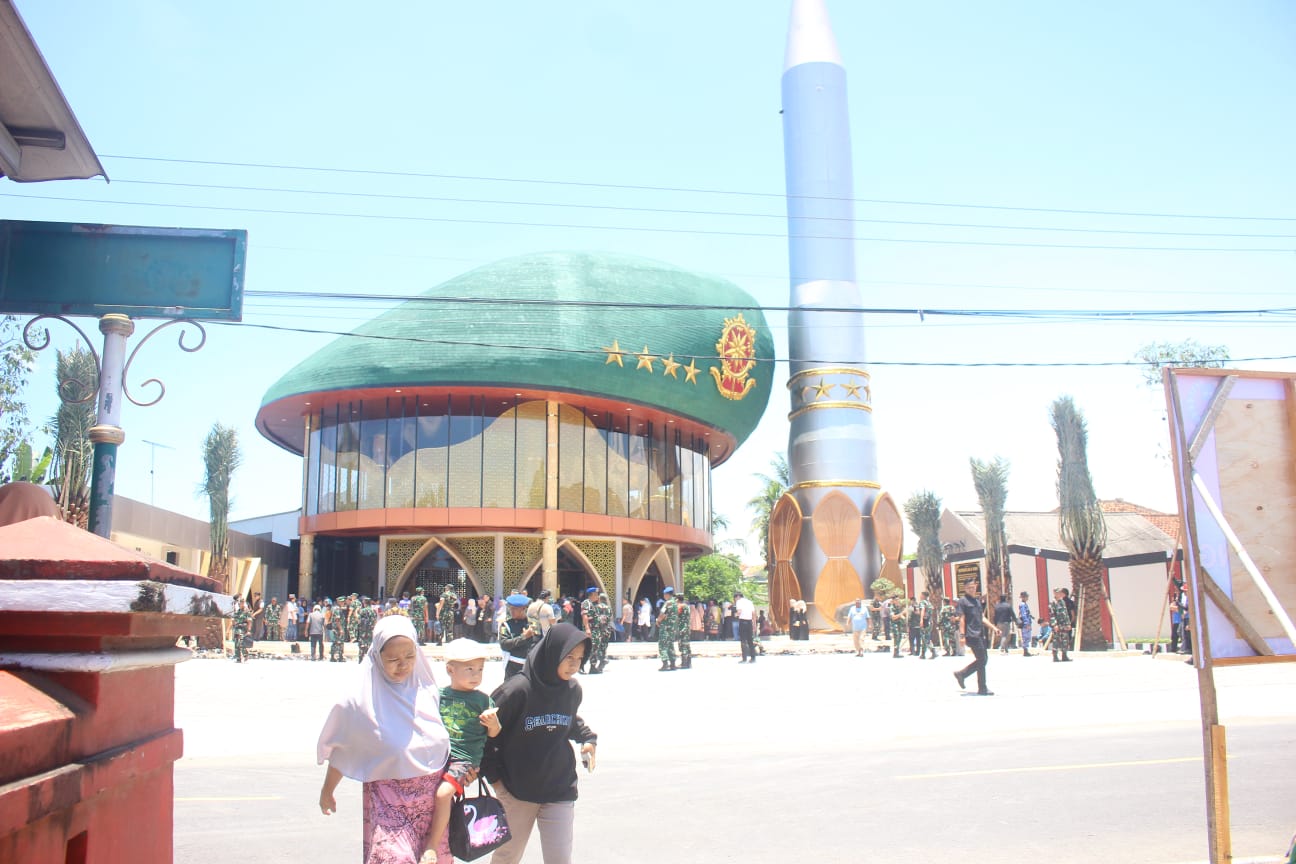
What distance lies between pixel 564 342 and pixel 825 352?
993 cm

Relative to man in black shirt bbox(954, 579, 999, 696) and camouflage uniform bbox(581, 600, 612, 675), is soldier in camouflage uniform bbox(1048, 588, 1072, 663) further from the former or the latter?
camouflage uniform bbox(581, 600, 612, 675)

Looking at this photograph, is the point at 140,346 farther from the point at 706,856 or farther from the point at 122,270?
the point at 706,856

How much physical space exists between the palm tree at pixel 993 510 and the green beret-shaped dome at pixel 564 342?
429 inches

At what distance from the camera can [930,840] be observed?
20.9 ft

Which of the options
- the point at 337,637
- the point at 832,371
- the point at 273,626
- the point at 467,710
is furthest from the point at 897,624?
the point at 467,710

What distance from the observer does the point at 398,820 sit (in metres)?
4.18

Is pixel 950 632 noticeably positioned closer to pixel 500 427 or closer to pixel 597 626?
pixel 597 626

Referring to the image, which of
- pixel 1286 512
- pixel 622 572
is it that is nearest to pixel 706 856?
pixel 1286 512

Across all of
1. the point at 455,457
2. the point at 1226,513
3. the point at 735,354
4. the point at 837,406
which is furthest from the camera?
the point at 735,354

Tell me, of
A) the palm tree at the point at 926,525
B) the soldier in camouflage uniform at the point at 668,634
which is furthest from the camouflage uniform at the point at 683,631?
the palm tree at the point at 926,525

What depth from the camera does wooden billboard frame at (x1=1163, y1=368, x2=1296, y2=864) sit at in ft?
16.4

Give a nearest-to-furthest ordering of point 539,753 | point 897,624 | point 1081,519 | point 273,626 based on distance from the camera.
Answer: point 539,753 → point 897,624 → point 1081,519 → point 273,626

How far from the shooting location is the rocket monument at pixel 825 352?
3822cm

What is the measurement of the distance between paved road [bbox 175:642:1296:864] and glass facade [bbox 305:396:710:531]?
66.8ft
